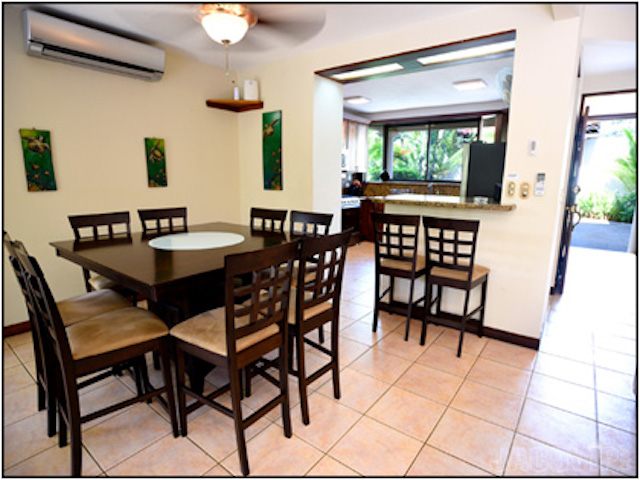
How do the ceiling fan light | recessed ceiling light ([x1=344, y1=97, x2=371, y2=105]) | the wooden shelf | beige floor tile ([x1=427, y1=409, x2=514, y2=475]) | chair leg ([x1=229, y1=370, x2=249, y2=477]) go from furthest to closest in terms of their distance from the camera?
1. recessed ceiling light ([x1=344, y1=97, x2=371, y2=105])
2. the wooden shelf
3. the ceiling fan light
4. beige floor tile ([x1=427, y1=409, x2=514, y2=475])
5. chair leg ([x1=229, y1=370, x2=249, y2=477])

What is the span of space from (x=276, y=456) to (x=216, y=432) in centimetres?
37

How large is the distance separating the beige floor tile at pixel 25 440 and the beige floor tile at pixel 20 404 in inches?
2.2

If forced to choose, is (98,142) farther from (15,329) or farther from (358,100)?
(358,100)

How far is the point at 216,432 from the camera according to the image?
5.87ft

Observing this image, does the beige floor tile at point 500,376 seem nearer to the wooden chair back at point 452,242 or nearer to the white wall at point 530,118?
the white wall at point 530,118

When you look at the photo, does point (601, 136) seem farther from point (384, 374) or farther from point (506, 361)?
point (384, 374)

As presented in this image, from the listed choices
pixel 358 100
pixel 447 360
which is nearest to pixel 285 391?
pixel 447 360

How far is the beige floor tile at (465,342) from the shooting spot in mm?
2646

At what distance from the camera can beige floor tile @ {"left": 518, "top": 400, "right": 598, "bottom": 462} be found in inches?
66.5

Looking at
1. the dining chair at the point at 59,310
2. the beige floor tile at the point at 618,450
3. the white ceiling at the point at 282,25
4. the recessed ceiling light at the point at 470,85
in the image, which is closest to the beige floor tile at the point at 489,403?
the beige floor tile at the point at 618,450

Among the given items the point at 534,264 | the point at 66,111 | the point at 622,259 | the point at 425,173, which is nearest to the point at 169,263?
the point at 66,111

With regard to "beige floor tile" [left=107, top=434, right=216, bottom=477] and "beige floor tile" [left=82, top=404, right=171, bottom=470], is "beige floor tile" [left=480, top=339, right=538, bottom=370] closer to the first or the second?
"beige floor tile" [left=107, top=434, right=216, bottom=477]

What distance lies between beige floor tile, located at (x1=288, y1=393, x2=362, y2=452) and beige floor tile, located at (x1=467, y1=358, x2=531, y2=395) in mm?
928

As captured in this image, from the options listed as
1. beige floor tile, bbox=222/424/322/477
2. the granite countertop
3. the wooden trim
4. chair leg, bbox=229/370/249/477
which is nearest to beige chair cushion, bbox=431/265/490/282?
the granite countertop
